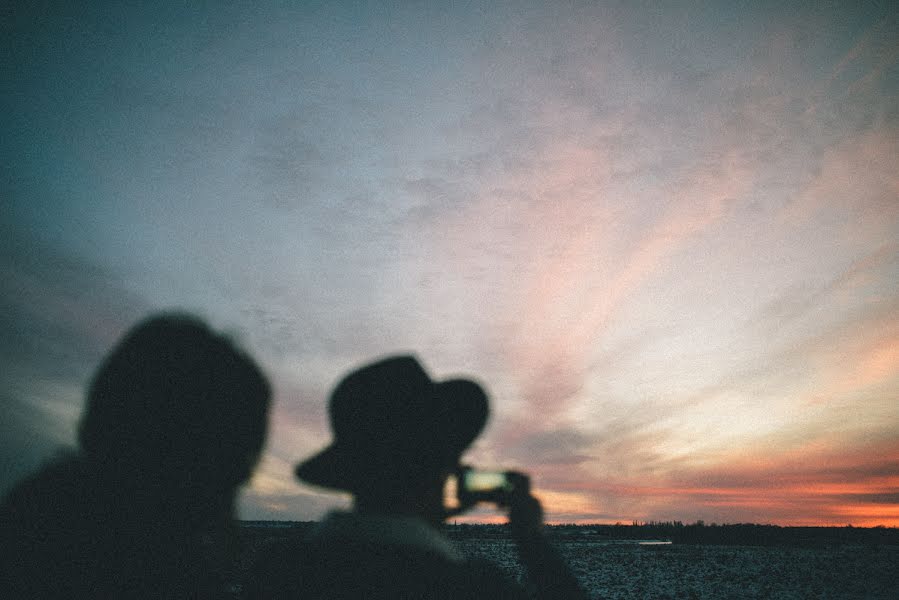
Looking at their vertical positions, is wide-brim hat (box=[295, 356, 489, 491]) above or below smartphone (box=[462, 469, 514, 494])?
above

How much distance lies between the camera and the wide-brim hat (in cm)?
173

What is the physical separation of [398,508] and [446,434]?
361 millimetres

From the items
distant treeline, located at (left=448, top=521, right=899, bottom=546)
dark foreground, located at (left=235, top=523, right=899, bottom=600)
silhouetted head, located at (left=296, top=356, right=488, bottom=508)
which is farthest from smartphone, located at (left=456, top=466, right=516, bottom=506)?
distant treeline, located at (left=448, top=521, right=899, bottom=546)

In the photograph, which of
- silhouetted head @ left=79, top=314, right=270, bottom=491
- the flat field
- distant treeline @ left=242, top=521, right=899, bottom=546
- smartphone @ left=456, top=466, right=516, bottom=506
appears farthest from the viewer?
distant treeline @ left=242, top=521, right=899, bottom=546

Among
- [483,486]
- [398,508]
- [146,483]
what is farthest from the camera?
[483,486]

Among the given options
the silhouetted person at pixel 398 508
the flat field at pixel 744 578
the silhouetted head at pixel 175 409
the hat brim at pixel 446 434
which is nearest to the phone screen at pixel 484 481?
the silhouetted person at pixel 398 508

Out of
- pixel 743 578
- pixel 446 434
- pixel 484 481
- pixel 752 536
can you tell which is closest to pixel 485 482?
pixel 484 481

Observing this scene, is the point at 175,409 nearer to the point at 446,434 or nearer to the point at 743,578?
the point at 446,434

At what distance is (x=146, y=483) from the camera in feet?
4.34

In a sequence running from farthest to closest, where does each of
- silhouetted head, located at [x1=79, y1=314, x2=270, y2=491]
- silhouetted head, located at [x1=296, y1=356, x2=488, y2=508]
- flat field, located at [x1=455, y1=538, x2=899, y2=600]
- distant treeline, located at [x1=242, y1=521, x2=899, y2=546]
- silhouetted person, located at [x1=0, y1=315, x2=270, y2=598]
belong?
1. distant treeline, located at [x1=242, y1=521, x2=899, y2=546]
2. flat field, located at [x1=455, y1=538, x2=899, y2=600]
3. silhouetted head, located at [x1=296, y1=356, x2=488, y2=508]
4. silhouetted head, located at [x1=79, y1=314, x2=270, y2=491]
5. silhouetted person, located at [x1=0, y1=315, x2=270, y2=598]

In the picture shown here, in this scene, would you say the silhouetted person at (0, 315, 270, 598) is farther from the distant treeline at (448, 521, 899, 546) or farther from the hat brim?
the distant treeline at (448, 521, 899, 546)

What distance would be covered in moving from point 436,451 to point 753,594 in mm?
24456

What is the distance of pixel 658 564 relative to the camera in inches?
1168

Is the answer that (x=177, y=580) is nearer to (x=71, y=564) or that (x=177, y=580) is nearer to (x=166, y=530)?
(x=166, y=530)
